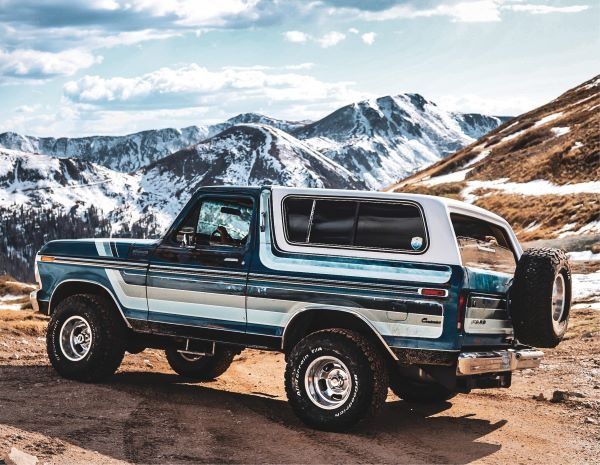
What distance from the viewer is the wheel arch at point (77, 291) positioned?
34.9 ft

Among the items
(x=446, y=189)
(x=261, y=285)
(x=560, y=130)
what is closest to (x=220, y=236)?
(x=261, y=285)

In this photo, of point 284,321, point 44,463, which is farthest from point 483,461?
point 44,463

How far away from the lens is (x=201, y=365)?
1199 centimetres

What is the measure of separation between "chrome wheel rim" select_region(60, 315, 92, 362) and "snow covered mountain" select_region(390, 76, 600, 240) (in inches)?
1184

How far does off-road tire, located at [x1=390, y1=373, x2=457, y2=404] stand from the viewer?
10680 mm

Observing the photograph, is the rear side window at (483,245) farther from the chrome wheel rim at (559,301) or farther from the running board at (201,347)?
the running board at (201,347)

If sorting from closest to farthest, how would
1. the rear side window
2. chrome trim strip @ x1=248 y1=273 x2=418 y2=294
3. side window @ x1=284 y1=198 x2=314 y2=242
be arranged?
chrome trim strip @ x1=248 y1=273 x2=418 y2=294
the rear side window
side window @ x1=284 y1=198 x2=314 y2=242

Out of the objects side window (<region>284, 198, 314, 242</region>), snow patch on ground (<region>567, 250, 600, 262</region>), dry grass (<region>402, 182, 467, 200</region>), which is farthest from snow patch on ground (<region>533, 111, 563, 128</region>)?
side window (<region>284, 198, 314, 242</region>)

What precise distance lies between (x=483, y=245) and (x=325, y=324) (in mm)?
2071

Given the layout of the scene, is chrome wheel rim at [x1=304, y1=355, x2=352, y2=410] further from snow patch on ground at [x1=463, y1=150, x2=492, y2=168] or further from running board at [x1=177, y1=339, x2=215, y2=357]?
snow patch on ground at [x1=463, y1=150, x2=492, y2=168]

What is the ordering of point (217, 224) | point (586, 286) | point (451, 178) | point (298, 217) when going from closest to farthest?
point (298, 217)
point (217, 224)
point (586, 286)
point (451, 178)

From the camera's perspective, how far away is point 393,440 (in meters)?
8.62

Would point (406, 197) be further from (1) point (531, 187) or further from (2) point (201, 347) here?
(1) point (531, 187)

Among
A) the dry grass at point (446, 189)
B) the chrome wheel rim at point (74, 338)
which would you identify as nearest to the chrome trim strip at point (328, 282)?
the chrome wheel rim at point (74, 338)
